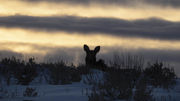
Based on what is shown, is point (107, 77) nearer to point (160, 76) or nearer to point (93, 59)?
point (160, 76)

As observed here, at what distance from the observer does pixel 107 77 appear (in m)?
9.90

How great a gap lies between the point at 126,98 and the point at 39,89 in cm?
268

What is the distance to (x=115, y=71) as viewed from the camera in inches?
383

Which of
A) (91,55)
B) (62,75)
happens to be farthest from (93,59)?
(62,75)

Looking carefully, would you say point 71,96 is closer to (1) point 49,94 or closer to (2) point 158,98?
(1) point 49,94

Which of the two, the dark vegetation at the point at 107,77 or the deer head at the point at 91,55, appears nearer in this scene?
the dark vegetation at the point at 107,77

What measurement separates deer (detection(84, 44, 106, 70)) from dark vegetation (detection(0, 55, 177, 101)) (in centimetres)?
22

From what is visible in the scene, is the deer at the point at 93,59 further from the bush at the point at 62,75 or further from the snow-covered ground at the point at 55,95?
the snow-covered ground at the point at 55,95

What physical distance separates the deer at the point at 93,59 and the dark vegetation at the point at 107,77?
0.22 m

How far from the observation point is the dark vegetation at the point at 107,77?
9277mm

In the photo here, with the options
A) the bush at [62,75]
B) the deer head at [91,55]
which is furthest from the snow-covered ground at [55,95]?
the deer head at [91,55]

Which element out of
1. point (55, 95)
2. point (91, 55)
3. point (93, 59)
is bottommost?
point (55, 95)

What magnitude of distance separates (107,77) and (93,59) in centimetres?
986

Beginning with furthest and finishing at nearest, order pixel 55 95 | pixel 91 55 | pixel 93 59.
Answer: pixel 91 55
pixel 93 59
pixel 55 95
